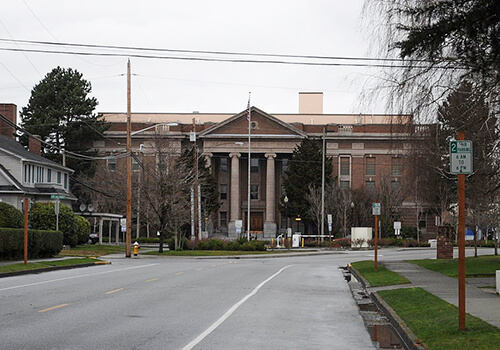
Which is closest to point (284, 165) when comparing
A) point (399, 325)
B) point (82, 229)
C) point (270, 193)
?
point (270, 193)

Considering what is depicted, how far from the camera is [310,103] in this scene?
104 meters

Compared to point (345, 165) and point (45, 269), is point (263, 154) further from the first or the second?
point (45, 269)

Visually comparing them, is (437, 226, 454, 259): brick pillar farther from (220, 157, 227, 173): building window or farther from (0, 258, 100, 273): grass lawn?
(220, 157, 227, 173): building window

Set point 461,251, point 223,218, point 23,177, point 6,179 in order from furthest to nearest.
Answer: point 223,218 < point 23,177 < point 6,179 < point 461,251

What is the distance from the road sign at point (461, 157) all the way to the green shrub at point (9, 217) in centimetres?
3551

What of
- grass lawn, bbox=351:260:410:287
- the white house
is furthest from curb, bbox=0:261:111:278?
the white house

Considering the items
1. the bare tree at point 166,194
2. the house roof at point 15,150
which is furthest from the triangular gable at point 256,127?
the bare tree at point 166,194

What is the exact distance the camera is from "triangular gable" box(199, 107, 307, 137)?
290ft

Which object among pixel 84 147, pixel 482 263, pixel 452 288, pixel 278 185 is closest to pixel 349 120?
pixel 278 185

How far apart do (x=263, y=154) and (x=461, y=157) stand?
81.4m

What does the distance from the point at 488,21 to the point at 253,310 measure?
852 centimetres

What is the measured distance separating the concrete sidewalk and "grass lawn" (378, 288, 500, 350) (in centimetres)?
36

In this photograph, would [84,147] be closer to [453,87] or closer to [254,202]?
[254,202]

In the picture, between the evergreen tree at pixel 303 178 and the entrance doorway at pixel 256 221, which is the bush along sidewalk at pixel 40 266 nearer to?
the evergreen tree at pixel 303 178
